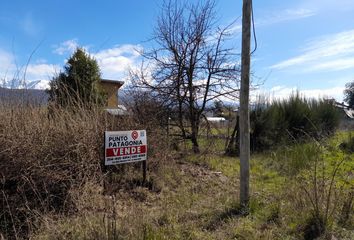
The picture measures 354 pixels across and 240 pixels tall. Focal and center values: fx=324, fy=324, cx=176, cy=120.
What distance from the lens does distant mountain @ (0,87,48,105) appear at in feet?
19.0

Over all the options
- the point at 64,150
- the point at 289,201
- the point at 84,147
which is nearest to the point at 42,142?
the point at 64,150

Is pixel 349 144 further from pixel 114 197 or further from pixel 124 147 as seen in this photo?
pixel 114 197

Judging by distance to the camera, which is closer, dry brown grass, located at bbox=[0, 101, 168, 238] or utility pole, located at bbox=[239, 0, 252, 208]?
dry brown grass, located at bbox=[0, 101, 168, 238]

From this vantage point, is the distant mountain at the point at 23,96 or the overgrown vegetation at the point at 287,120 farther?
the overgrown vegetation at the point at 287,120

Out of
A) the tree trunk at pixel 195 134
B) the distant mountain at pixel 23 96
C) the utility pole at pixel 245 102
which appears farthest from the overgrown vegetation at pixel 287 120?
the distant mountain at pixel 23 96

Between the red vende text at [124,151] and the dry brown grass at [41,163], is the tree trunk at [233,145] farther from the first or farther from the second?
the dry brown grass at [41,163]

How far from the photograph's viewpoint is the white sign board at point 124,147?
18.2 ft

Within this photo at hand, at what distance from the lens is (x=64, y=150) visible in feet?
17.2

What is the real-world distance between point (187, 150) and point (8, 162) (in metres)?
6.45

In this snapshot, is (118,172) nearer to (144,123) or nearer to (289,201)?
(144,123)

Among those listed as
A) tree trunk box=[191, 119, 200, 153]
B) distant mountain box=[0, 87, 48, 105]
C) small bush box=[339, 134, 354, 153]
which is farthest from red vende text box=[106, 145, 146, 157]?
small bush box=[339, 134, 354, 153]

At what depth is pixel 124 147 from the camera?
585 centimetres

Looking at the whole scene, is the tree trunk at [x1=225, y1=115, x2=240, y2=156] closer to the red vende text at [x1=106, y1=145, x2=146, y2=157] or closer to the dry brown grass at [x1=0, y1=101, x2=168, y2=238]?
the red vende text at [x1=106, y1=145, x2=146, y2=157]

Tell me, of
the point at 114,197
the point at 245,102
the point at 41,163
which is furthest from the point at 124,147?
the point at 245,102
